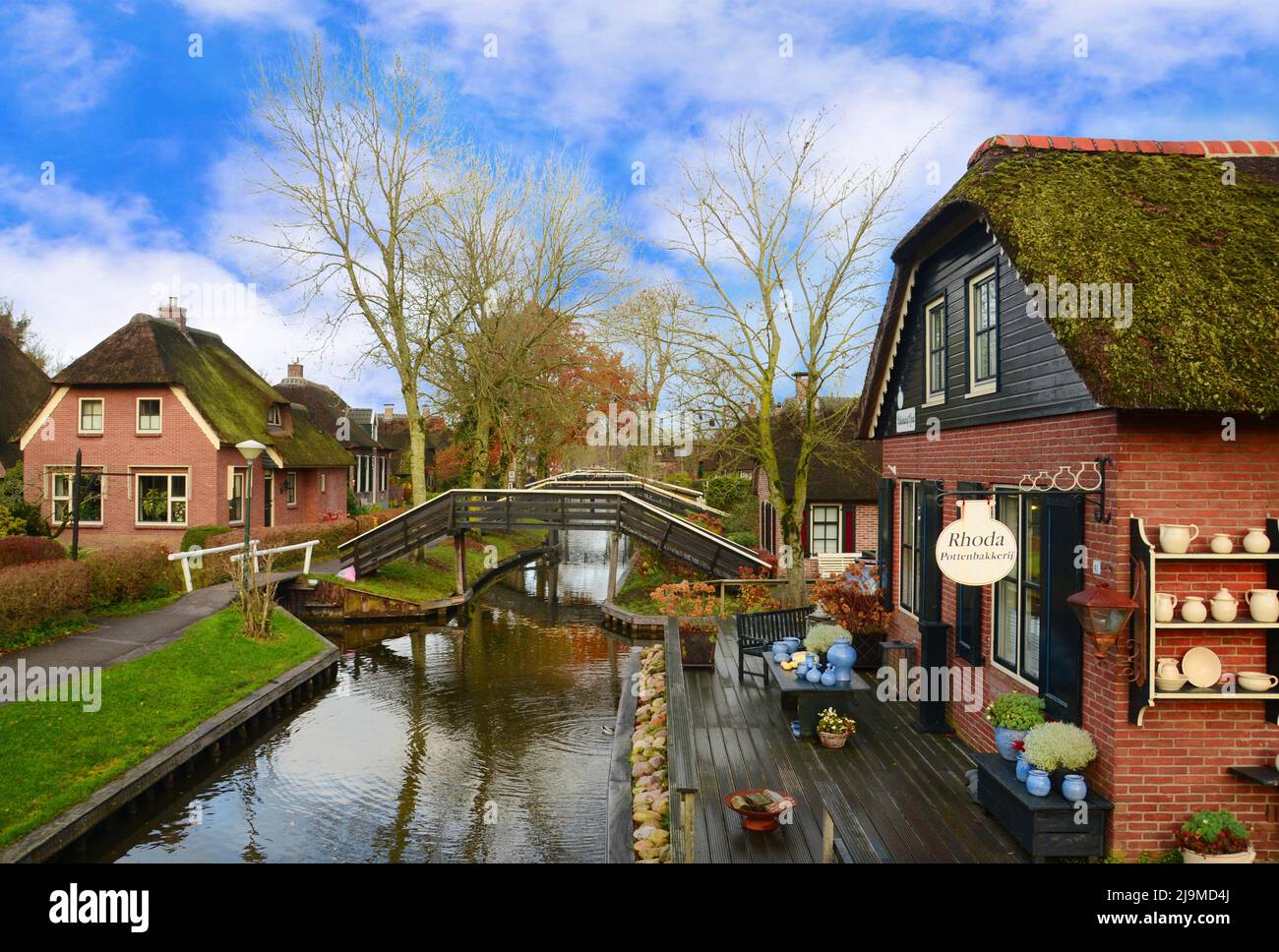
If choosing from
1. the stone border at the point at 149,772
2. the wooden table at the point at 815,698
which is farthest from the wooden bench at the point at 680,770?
the stone border at the point at 149,772

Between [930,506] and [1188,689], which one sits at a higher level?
[930,506]

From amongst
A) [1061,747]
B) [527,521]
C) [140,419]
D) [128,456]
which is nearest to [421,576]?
[527,521]

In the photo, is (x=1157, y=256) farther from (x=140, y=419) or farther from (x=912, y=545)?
(x=140, y=419)

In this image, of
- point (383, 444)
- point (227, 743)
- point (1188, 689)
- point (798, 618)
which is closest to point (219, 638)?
point (227, 743)

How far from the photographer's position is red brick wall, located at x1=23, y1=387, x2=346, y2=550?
1078 inches

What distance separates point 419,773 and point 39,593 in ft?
26.5

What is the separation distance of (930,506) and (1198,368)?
14.3 feet

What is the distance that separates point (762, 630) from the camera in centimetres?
1290

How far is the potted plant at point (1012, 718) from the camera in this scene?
732 centimetres

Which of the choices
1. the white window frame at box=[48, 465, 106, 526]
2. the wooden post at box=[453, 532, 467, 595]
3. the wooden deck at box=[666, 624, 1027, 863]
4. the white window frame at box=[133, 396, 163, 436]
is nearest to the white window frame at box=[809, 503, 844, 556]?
the wooden post at box=[453, 532, 467, 595]

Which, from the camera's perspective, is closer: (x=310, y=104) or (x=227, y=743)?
(x=227, y=743)

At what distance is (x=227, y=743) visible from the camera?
1225cm

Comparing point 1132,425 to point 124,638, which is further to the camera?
point 124,638
